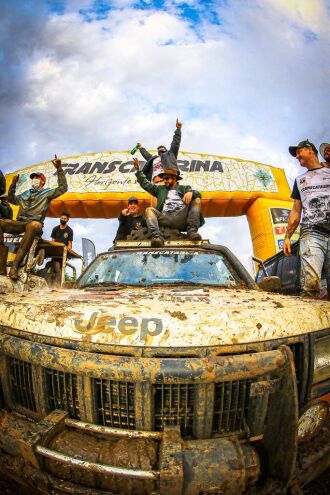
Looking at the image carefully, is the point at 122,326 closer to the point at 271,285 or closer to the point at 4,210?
the point at 271,285

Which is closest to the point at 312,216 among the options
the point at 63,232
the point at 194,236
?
the point at 194,236

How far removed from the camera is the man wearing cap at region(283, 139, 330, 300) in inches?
118

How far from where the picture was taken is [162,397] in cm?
128

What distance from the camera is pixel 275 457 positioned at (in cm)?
130

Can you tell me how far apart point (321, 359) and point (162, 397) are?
898mm

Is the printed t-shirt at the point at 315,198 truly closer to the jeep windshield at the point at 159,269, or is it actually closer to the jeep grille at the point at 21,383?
the jeep windshield at the point at 159,269

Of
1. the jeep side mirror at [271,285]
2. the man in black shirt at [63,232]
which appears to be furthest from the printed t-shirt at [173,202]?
the man in black shirt at [63,232]

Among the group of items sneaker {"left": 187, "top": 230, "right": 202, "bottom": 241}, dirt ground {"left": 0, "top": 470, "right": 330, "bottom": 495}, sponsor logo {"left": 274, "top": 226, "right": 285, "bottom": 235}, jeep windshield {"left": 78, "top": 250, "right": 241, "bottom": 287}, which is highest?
sponsor logo {"left": 274, "top": 226, "right": 285, "bottom": 235}

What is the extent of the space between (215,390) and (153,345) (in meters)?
0.35

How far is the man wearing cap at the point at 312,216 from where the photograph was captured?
2.99 meters

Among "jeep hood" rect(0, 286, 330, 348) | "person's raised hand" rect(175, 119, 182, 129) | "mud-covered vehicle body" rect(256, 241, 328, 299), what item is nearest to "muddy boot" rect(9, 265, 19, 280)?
"jeep hood" rect(0, 286, 330, 348)

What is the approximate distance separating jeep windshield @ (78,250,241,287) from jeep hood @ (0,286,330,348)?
830 mm

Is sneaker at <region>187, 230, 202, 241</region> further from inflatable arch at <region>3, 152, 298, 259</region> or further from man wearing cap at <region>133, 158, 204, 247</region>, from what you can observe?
inflatable arch at <region>3, 152, 298, 259</region>

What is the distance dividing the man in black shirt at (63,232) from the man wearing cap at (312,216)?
546 cm
